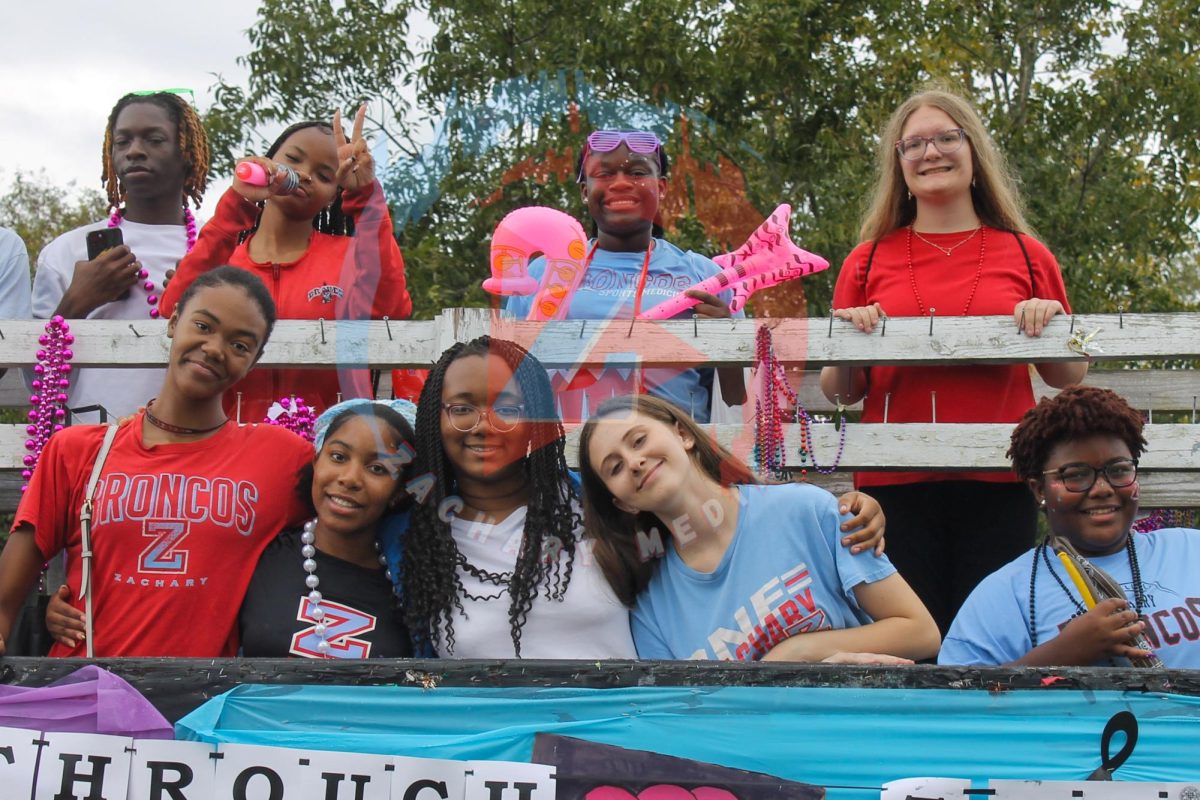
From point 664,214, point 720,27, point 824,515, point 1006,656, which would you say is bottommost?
point 1006,656

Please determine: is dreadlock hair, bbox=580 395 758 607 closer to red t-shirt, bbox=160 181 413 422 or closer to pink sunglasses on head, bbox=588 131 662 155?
pink sunglasses on head, bbox=588 131 662 155

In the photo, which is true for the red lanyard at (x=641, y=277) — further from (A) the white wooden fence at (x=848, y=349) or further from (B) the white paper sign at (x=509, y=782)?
(B) the white paper sign at (x=509, y=782)

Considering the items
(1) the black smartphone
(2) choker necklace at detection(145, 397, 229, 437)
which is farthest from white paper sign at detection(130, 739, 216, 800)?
(1) the black smartphone

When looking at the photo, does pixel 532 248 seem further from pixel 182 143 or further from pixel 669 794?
pixel 182 143

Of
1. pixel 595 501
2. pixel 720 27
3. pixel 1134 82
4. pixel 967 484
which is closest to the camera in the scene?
pixel 595 501

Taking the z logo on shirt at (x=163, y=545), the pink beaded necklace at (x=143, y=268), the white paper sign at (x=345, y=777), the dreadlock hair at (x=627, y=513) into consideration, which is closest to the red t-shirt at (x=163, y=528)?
the z logo on shirt at (x=163, y=545)

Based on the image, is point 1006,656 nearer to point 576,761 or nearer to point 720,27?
point 576,761

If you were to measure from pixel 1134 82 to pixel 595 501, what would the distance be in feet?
25.8

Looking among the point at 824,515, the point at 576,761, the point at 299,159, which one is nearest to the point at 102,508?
the point at 299,159

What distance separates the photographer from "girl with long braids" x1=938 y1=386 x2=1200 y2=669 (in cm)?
268

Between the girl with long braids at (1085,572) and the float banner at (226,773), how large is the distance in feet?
3.33

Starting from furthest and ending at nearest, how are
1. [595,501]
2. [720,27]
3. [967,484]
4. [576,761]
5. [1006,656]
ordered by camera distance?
[720,27] → [967,484] → [595,501] → [1006,656] → [576,761]

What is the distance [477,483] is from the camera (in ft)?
10.2

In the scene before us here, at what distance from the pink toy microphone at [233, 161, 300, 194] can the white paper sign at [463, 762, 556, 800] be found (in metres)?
1.63
